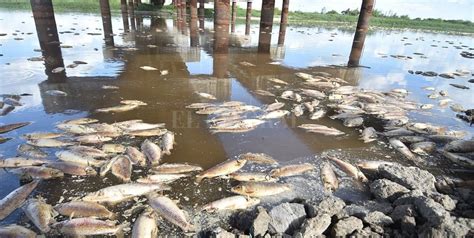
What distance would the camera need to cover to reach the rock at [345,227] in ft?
10.00

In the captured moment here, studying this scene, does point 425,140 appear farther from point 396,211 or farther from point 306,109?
point 396,211

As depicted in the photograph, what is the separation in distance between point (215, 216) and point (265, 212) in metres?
0.63

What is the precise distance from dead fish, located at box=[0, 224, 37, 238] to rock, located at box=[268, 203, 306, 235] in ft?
8.42

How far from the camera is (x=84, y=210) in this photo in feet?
11.0

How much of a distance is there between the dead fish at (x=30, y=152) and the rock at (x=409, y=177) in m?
5.32

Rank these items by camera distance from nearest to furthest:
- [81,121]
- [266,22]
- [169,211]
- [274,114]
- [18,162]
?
[169,211] < [18,162] < [81,121] < [274,114] < [266,22]

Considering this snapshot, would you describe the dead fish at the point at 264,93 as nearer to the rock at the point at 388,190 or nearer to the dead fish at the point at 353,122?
the dead fish at the point at 353,122

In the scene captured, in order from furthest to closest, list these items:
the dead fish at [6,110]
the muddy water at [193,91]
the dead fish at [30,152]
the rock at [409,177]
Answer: the dead fish at [6,110] → the muddy water at [193,91] → the dead fish at [30,152] → the rock at [409,177]

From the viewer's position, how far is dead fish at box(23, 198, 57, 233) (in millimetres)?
Answer: 3123

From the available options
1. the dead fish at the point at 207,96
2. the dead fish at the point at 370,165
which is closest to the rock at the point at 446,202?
the dead fish at the point at 370,165

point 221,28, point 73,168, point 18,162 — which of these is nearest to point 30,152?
point 18,162

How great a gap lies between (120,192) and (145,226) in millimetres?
766

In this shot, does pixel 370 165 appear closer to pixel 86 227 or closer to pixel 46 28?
pixel 86 227

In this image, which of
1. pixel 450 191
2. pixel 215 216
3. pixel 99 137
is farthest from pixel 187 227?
pixel 450 191
